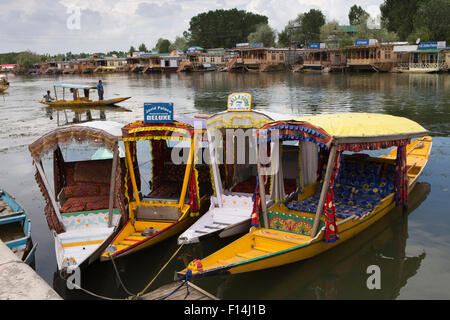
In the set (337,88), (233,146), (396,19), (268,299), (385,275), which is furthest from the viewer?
(396,19)

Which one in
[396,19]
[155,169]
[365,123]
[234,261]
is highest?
[396,19]

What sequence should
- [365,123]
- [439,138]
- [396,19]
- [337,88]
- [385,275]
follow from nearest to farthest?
1. [385,275]
2. [365,123]
3. [439,138]
4. [337,88]
5. [396,19]

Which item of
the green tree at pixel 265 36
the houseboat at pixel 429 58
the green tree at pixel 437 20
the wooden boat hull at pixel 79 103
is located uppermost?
the green tree at pixel 265 36

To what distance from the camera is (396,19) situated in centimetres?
7294

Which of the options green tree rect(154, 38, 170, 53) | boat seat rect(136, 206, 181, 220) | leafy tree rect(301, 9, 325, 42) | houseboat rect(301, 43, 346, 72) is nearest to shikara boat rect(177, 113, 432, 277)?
boat seat rect(136, 206, 181, 220)

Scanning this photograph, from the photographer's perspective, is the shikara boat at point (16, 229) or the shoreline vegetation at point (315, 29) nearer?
the shikara boat at point (16, 229)

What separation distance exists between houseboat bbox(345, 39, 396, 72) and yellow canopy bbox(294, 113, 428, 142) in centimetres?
5115

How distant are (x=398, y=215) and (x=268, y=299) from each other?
526 cm

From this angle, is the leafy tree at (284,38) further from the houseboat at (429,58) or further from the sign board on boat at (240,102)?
the sign board on boat at (240,102)

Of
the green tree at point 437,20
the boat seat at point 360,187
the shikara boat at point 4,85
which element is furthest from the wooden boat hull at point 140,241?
the green tree at point 437,20

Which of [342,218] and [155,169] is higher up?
[155,169]

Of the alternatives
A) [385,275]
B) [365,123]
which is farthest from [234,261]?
[365,123]

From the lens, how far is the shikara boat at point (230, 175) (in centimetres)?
911

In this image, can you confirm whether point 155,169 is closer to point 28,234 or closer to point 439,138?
point 28,234
